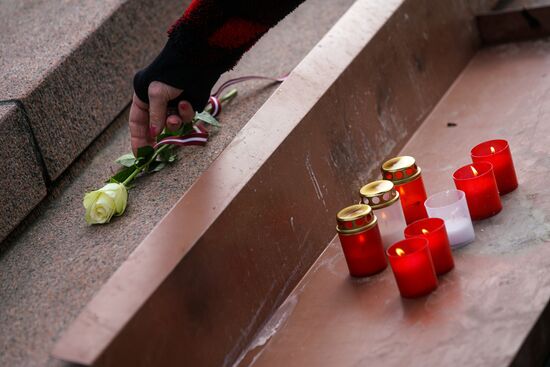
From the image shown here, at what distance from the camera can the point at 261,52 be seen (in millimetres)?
3375

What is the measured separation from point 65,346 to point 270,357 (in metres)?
0.48

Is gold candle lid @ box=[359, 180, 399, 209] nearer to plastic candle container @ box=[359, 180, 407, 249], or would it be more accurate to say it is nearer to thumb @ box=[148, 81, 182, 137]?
plastic candle container @ box=[359, 180, 407, 249]

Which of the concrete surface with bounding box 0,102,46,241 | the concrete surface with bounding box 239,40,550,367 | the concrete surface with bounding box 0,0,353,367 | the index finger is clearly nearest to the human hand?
the index finger

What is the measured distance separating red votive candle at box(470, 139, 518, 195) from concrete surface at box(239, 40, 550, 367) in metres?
0.03

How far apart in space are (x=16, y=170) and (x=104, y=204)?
1.24ft

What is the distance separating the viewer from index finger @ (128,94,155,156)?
2.64 m

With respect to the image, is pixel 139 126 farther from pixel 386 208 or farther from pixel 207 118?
pixel 386 208

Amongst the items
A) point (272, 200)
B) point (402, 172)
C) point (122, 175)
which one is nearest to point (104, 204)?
point (122, 175)

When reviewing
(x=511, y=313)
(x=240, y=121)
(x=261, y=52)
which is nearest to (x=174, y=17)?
(x=261, y=52)

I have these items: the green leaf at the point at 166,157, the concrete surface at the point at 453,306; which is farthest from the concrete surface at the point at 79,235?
the concrete surface at the point at 453,306

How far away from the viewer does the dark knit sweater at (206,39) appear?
2.46 meters

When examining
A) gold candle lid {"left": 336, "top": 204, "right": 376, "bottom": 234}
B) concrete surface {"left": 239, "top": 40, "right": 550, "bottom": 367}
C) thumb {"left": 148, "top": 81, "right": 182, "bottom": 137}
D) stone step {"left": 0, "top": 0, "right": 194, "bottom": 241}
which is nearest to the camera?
concrete surface {"left": 239, "top": 40, "right": 550, "bottom": 367}

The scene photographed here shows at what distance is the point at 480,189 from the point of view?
7.99 feet

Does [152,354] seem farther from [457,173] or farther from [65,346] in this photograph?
[457,173]
